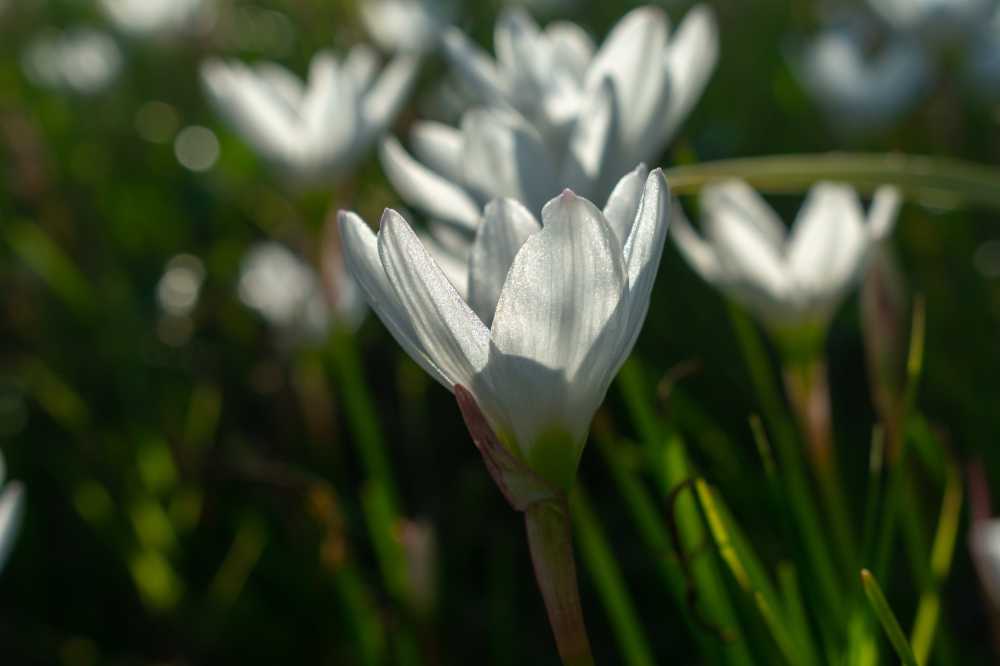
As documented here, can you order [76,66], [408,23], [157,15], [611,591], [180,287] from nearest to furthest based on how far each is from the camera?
1. [611,591]
2. [180,287]
3. [408,23]
4. [76,66]
5. [157,15]

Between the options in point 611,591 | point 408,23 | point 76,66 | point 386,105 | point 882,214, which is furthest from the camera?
point 76,66

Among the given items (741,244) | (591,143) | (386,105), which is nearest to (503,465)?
(591,143)

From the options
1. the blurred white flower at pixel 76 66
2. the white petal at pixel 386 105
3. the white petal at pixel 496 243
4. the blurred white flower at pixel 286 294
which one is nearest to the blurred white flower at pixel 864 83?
the blurred white flower at pixel 286 294

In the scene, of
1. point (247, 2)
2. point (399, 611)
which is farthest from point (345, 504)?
point (247, 2)

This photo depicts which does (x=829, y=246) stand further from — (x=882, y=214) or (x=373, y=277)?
(x=373, y=277)

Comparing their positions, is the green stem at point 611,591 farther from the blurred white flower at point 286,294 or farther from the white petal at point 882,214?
the blurred white flower at point 286,294

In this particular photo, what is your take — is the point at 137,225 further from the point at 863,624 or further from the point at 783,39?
the point at 863,624

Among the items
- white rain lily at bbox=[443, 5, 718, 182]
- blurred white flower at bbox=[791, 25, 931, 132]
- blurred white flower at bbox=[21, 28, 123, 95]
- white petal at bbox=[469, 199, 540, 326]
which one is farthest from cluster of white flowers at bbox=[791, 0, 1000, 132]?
blurred white flower at bbox=[21, 28, 123, 95]
